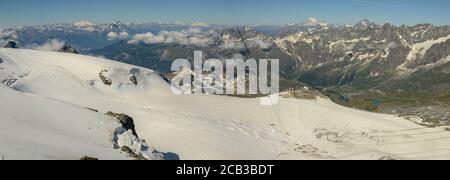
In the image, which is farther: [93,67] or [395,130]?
[93,67]

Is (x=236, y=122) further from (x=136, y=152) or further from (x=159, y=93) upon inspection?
(x=136, y=152)

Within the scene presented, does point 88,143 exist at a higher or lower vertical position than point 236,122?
higher
